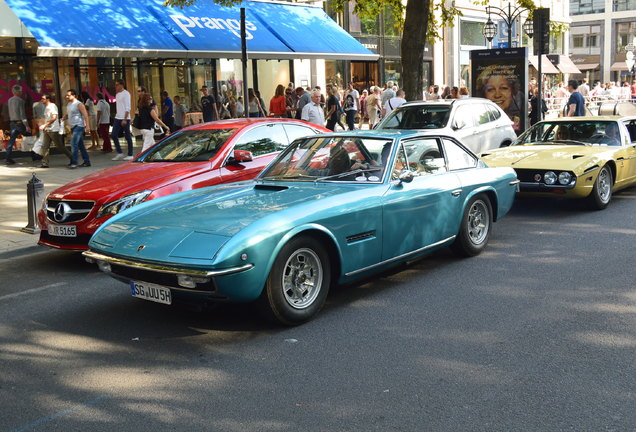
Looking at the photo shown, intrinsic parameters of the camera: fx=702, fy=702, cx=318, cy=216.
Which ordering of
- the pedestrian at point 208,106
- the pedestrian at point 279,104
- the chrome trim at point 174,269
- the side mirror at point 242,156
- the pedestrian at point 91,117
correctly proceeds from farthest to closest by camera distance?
A: the pedestrian at point 279,104 < the pedestrian at point 208,106 < the pedestrian at point 91,117 < the side mirror at point 242,156 < the chrome trim at point 174,269

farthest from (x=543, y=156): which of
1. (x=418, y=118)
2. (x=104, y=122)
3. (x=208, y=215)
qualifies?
(x=104, y=122)

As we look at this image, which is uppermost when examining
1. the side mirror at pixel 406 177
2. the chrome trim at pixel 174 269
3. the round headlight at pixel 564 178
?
the side mirror at pixel 406 177

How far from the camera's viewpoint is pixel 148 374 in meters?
4.46

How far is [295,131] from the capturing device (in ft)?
31.7

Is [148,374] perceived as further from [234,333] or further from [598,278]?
[598,278]

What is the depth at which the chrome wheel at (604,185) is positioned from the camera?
32.2ft

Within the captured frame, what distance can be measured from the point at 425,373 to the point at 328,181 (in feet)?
7.65

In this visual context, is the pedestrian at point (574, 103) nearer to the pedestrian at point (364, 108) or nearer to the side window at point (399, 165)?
the side window at point (399, 165)

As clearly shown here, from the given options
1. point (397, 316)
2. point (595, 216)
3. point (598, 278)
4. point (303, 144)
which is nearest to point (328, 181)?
point (303, 144)

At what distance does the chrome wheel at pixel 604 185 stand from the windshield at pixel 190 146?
16.8 ft

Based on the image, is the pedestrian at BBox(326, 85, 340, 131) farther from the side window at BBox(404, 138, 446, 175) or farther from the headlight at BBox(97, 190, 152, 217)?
the side window at BBox(404, 138, 446, 175)

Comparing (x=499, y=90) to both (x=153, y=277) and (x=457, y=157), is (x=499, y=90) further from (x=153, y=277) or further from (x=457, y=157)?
(x=153, y=277)

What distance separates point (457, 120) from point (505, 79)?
5.25 m

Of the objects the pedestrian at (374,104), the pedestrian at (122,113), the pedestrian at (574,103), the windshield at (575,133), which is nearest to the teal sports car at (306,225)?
the windshield at (575,133)
